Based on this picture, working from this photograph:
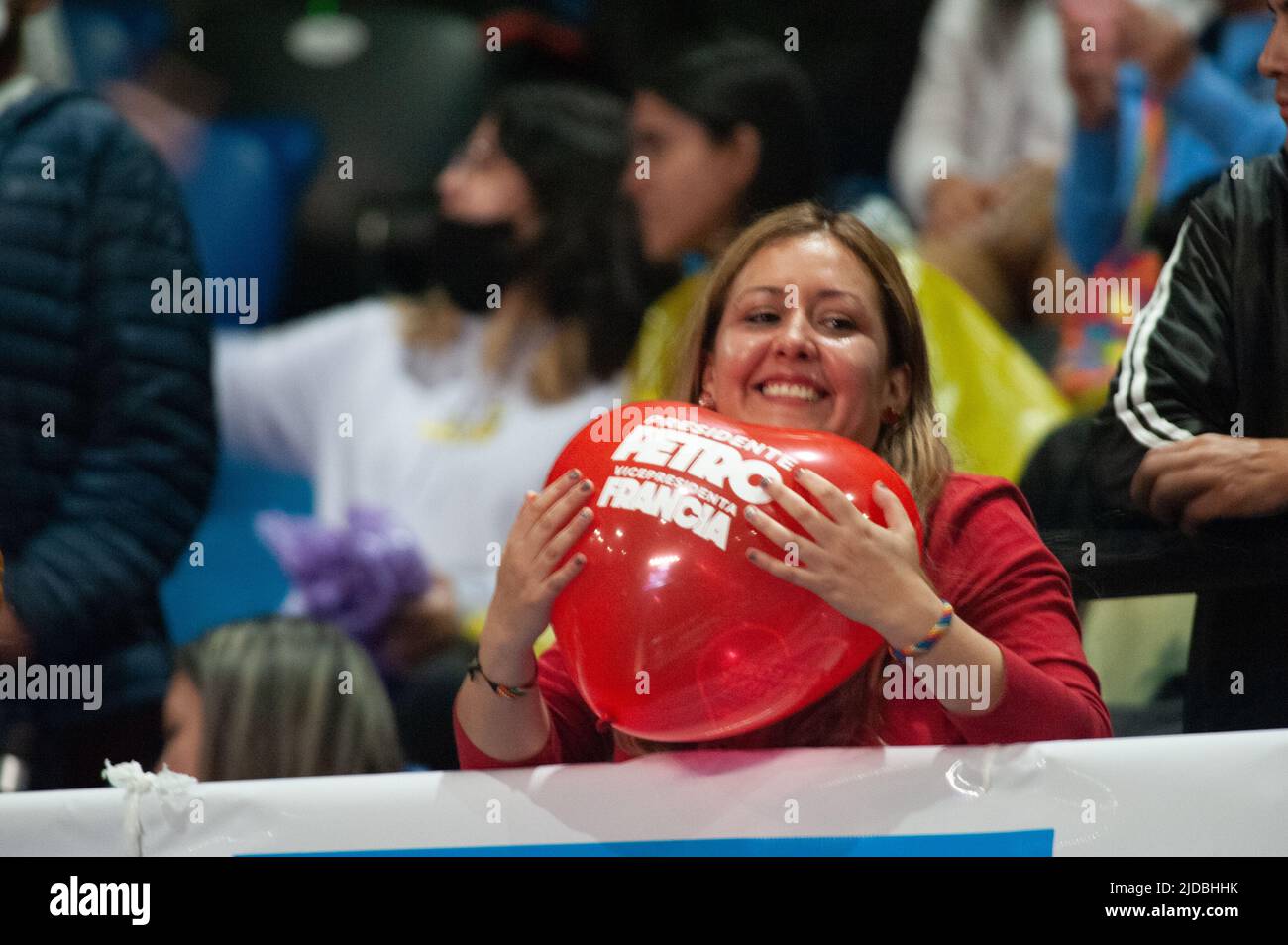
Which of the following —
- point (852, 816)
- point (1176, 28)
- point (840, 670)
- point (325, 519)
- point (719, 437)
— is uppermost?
point (1176, 28)

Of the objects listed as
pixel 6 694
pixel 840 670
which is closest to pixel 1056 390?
pixel 840 670

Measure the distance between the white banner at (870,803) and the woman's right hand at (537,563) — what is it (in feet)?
0.55

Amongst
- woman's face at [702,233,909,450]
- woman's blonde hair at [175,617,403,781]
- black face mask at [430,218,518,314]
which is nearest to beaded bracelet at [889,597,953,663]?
woman's face at [702,233,909,450]

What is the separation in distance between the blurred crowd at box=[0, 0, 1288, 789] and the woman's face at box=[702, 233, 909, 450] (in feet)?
0.71

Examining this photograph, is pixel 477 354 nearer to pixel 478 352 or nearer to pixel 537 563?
pixel 478 352

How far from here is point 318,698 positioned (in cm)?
244

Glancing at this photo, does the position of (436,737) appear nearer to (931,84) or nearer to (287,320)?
(287,320)

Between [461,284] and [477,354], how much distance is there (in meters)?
0.17

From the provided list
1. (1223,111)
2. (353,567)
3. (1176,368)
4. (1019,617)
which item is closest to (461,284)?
(353,567)

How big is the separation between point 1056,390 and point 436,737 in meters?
1.38

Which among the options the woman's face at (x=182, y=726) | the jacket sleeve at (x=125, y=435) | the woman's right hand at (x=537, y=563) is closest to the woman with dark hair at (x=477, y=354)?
the jacket sleeve at (x=125, y=435)

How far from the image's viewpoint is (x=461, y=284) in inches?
136

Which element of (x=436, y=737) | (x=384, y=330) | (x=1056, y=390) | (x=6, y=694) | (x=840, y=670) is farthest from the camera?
(x=384, y=330)

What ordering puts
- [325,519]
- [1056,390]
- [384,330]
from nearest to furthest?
[1056,390], [325,519], [384,330]
